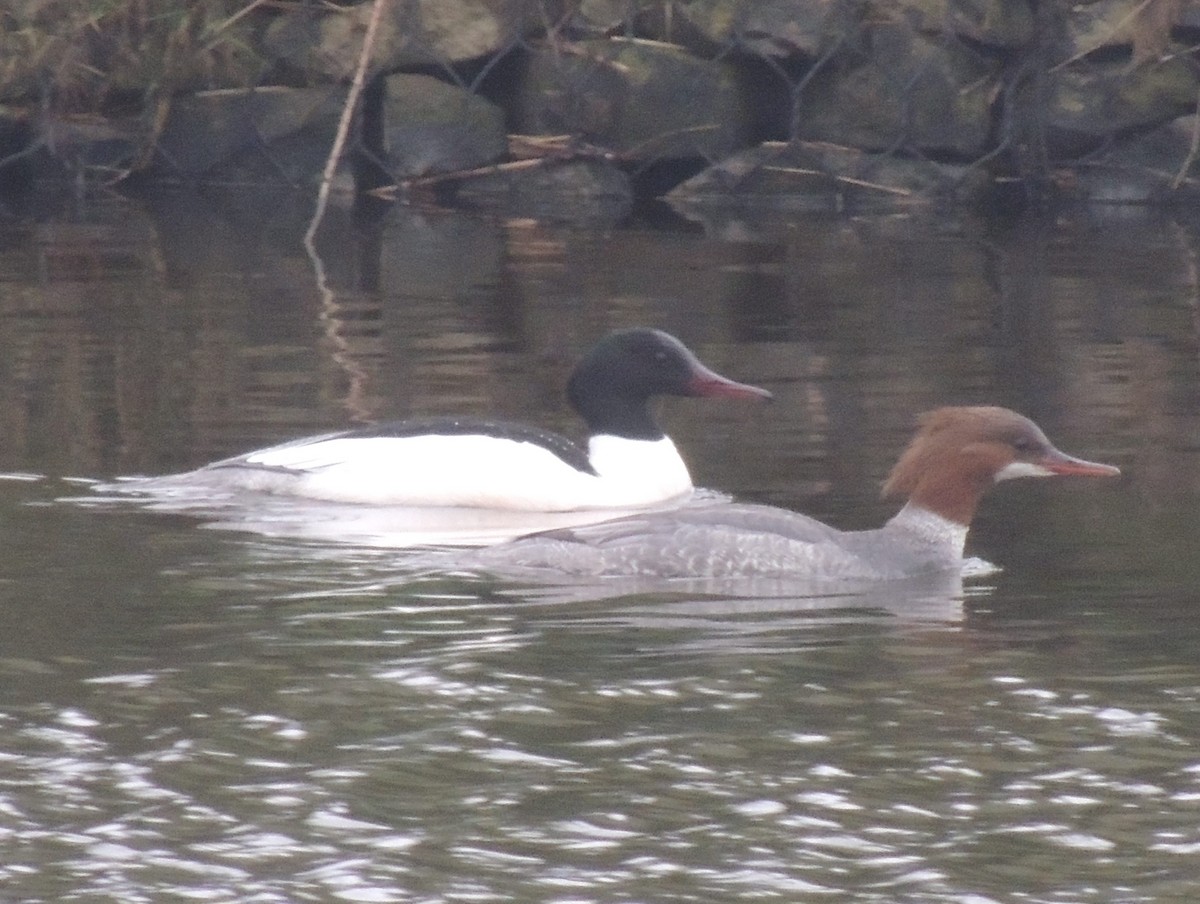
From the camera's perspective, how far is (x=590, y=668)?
21.0ft

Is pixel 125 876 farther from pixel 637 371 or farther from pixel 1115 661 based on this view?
pixel 637 371

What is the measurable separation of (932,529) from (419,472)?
202 cm

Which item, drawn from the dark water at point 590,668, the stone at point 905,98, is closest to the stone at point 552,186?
the stone at point 905,98

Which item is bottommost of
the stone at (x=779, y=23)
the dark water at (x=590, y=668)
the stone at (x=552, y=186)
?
the dark water at (x=590, y=668)

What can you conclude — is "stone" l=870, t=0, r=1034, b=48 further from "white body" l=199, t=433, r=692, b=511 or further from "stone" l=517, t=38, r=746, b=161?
"white body" l=199, t=433, r=692, b=511

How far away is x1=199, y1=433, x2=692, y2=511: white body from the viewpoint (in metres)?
9.12

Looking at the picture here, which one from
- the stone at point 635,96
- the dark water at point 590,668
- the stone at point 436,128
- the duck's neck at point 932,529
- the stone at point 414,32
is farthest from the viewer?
the stone at point 436,128

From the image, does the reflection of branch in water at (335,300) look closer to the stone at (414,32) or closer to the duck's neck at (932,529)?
the stone at (414,32)

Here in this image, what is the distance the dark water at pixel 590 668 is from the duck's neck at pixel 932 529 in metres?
0.19

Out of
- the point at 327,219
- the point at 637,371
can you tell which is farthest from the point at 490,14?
the point at 637,371

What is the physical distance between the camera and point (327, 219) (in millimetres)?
18453

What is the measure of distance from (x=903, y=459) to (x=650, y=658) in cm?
189

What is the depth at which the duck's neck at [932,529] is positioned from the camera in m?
7.91

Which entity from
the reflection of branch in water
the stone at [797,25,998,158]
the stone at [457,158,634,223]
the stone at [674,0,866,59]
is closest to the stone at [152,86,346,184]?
the stone at [457,158,634,223]
